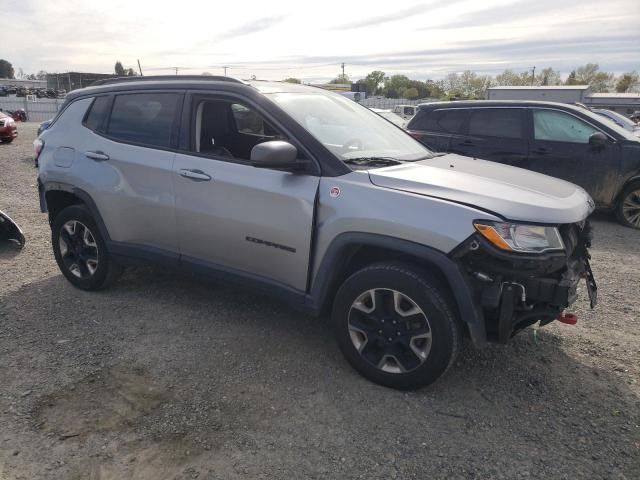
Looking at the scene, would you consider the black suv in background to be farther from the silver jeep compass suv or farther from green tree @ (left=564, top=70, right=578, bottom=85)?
green tree @ (left=564, top=70, right=578, bottom=85)

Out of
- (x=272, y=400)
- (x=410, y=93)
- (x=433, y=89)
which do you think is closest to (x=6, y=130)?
(x=272, y=400)

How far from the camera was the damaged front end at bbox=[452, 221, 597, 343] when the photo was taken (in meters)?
2.72

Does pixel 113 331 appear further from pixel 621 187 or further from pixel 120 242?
pixel 621 187

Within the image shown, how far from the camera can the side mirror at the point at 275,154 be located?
3.12 m

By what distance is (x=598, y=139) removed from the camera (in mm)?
7332

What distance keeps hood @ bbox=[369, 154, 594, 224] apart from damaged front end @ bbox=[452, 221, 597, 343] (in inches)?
3.8

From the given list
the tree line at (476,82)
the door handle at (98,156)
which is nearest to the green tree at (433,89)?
the tree line at (476,82)

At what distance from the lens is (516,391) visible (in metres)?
3.20

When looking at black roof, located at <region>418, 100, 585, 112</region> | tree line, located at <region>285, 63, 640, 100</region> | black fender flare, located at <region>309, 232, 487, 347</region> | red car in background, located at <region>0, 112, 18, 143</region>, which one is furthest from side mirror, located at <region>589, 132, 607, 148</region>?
tree line, located at <region>285, 63, 640, 100</region>

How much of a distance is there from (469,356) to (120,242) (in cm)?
286

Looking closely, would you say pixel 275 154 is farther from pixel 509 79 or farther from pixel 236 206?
pixel 509 79

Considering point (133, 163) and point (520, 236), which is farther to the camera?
point (133, 163)

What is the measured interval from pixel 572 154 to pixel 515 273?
5.65m

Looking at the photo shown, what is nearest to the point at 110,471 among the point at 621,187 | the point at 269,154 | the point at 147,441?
the point at 147,441
